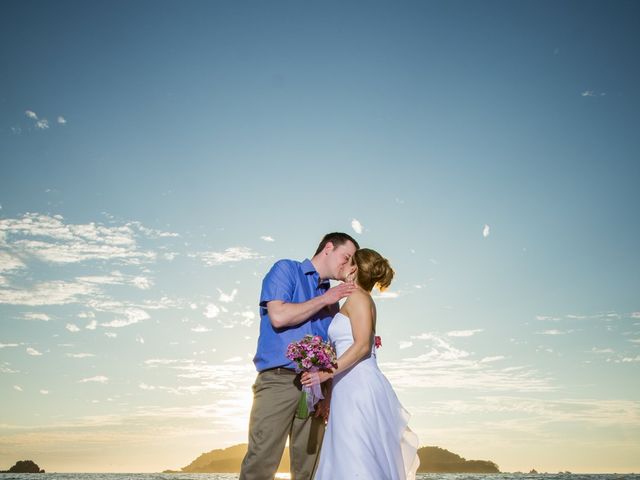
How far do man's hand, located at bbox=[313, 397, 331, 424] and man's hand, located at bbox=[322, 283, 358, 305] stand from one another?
3.63ft

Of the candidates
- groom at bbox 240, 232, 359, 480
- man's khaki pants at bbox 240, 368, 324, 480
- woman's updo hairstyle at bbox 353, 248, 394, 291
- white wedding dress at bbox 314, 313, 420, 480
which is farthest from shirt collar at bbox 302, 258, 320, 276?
man's khaki pants at bbox 240, 368, 324, 480

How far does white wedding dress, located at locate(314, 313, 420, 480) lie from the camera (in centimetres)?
524

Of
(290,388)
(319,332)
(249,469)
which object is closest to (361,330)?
(319,332)

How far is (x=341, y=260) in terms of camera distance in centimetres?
580

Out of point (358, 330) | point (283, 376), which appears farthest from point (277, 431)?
point (358, 330)

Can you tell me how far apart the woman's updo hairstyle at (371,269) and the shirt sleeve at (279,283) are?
873 mm

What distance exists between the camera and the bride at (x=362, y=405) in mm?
5254

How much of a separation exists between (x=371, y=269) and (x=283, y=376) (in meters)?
1.59

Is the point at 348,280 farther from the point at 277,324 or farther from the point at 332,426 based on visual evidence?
the point at 332,426

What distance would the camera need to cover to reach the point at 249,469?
190 inches

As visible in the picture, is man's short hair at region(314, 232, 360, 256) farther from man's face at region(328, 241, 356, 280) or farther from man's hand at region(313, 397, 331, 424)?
man's hand at region(313, 397, 331, 424)

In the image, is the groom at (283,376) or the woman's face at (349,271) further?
the woman's face at (349,271)

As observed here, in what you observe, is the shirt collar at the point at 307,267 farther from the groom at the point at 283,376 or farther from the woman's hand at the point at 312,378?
the woman's hand at the point at 312,378

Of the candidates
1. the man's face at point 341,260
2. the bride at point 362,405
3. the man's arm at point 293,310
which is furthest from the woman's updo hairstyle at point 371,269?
the man's arm at point 293,310
